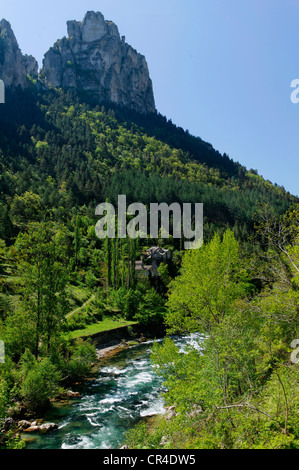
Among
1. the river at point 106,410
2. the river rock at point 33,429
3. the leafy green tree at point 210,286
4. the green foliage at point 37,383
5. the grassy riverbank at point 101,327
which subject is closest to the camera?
the river at point 106,410

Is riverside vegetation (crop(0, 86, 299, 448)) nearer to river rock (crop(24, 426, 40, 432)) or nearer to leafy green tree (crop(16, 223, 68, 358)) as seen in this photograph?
leafy green tree (crop(16, 223, 68, 358))

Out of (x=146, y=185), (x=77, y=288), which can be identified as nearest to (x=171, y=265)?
(x=77, y=288)

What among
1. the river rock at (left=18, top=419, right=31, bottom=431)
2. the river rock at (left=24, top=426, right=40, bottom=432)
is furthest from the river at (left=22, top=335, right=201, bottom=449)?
the river rock at (left=18, top=419, right=31, bottom=431)

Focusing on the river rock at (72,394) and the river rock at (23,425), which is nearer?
the river rock at (23,425)

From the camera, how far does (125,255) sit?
66.9 m

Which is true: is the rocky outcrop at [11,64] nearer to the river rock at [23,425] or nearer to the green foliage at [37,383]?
the green foliage at [37,383]

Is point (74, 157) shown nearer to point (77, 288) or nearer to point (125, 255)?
point (125, 255)

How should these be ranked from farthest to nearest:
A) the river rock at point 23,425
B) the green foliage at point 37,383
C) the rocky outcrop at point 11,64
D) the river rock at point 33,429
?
the rocky outcrop at point 11,64
the green foliage at point 37,383
the river rock at point 23,425
the river rock at point 33,429

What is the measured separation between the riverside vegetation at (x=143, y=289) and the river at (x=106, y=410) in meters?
1.80

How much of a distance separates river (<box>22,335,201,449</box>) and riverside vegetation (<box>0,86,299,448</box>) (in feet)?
5.90

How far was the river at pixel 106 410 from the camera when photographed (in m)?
15.8

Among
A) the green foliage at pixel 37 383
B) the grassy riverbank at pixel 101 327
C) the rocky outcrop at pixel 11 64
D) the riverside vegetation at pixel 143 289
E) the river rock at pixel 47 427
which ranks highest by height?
the rocky outcrop at pixel 11 64

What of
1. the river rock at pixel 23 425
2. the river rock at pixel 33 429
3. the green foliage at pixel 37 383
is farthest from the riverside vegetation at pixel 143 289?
the river rock at pixel 33 429
